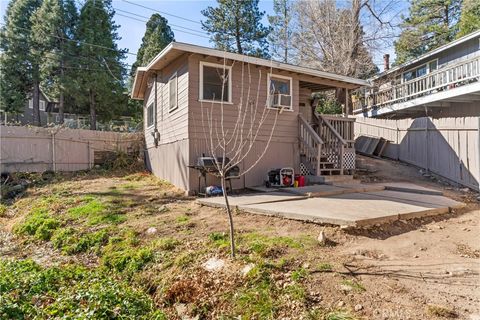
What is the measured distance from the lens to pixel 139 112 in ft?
84.6

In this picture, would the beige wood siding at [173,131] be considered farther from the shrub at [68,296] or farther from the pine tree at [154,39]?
the pine tree at [154,39]

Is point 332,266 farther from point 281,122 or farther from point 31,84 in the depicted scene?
point 31,84

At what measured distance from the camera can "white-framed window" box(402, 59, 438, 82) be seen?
1716 cm

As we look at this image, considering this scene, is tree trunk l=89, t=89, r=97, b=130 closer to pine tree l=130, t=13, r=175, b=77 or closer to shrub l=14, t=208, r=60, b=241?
pine tree l=130, t=13, r=175, b=77

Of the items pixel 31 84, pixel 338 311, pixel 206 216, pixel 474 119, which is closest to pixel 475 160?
pixel 474 119

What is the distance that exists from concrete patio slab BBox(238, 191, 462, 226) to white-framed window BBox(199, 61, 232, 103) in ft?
11.6

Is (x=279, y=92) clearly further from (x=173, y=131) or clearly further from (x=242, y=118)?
(x=173, y=131)

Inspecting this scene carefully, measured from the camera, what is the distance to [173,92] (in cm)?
927

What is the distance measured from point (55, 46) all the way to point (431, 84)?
75.4 ft

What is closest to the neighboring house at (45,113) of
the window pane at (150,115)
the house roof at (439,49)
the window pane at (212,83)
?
the window pane at (150,115)

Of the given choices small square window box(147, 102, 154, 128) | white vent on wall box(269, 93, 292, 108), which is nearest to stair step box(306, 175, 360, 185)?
white vent on wall box(269, 93, 292, 108)

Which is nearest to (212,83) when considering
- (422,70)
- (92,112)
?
(422,70)

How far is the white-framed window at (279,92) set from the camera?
30.3 ft

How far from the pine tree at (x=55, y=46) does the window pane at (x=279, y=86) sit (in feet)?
55.9
